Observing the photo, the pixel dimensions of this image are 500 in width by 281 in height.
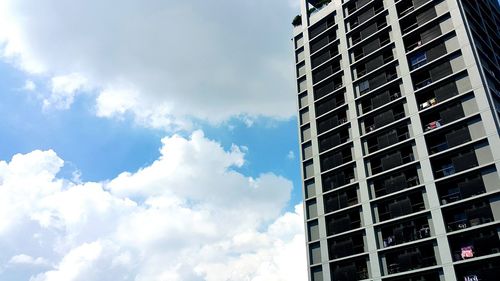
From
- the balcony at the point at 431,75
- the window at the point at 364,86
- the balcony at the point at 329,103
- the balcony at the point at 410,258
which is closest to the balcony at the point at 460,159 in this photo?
the balcony at the point at 410,258

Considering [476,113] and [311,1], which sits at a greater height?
[311,1]

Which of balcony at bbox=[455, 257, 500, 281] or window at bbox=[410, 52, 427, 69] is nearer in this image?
balcony at bbox=[455, 257, 500, 281]

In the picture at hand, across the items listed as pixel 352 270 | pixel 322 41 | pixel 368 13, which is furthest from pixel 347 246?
pixel 368 13

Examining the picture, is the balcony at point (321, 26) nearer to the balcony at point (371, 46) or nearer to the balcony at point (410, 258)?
the balcony at point (371, 46)

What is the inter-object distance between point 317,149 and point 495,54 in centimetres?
2399

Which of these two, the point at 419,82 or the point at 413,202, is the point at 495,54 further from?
the point at 413,202

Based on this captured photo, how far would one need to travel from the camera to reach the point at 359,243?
47.2 m

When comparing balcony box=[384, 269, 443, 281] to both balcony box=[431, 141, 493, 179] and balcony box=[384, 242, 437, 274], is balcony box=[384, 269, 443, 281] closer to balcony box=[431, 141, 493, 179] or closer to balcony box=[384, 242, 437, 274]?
balcony box=[384, 242, 437, 274]

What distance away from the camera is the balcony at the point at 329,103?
188ft

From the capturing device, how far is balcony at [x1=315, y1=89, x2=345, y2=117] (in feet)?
188

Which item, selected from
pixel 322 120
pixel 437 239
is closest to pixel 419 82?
pixel 322 120

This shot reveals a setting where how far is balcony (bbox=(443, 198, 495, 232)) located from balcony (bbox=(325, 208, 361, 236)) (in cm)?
999

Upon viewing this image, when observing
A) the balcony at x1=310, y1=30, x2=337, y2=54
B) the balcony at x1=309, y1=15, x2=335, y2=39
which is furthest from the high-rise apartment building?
the balcony at x1=309, y1=15, x2=335, y2=39

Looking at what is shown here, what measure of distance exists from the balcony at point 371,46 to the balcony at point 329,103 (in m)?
5.53
